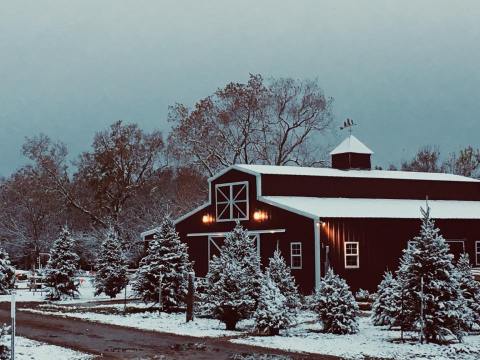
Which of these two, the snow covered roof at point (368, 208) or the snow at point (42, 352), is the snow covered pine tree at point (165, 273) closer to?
the snow covered roof at point (368, 208)

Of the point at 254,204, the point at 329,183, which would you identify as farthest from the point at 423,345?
the point at 329,183

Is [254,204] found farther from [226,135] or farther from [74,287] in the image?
[226,135]

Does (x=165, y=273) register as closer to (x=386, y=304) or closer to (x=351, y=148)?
(x=386, y=304)

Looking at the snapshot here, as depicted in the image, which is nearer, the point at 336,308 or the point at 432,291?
the point at 432,291

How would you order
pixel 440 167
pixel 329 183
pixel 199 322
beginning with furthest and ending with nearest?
pixel 440 167 < pixel 329 183 < pixel 199 322

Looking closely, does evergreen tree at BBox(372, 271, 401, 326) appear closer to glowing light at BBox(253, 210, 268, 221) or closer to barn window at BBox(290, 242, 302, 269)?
barn window at BBox(290, 242, 302, 269)

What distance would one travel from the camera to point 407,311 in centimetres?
1925

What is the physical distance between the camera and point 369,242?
1373 inches

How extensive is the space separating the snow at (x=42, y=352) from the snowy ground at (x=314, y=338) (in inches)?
168

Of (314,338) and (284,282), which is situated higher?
(284,282)

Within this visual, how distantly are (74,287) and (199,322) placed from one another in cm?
1251

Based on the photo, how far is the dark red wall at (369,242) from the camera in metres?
33.8

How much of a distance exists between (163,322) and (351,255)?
1217 centimetres

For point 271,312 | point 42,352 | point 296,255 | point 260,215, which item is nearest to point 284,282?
point 271,312
